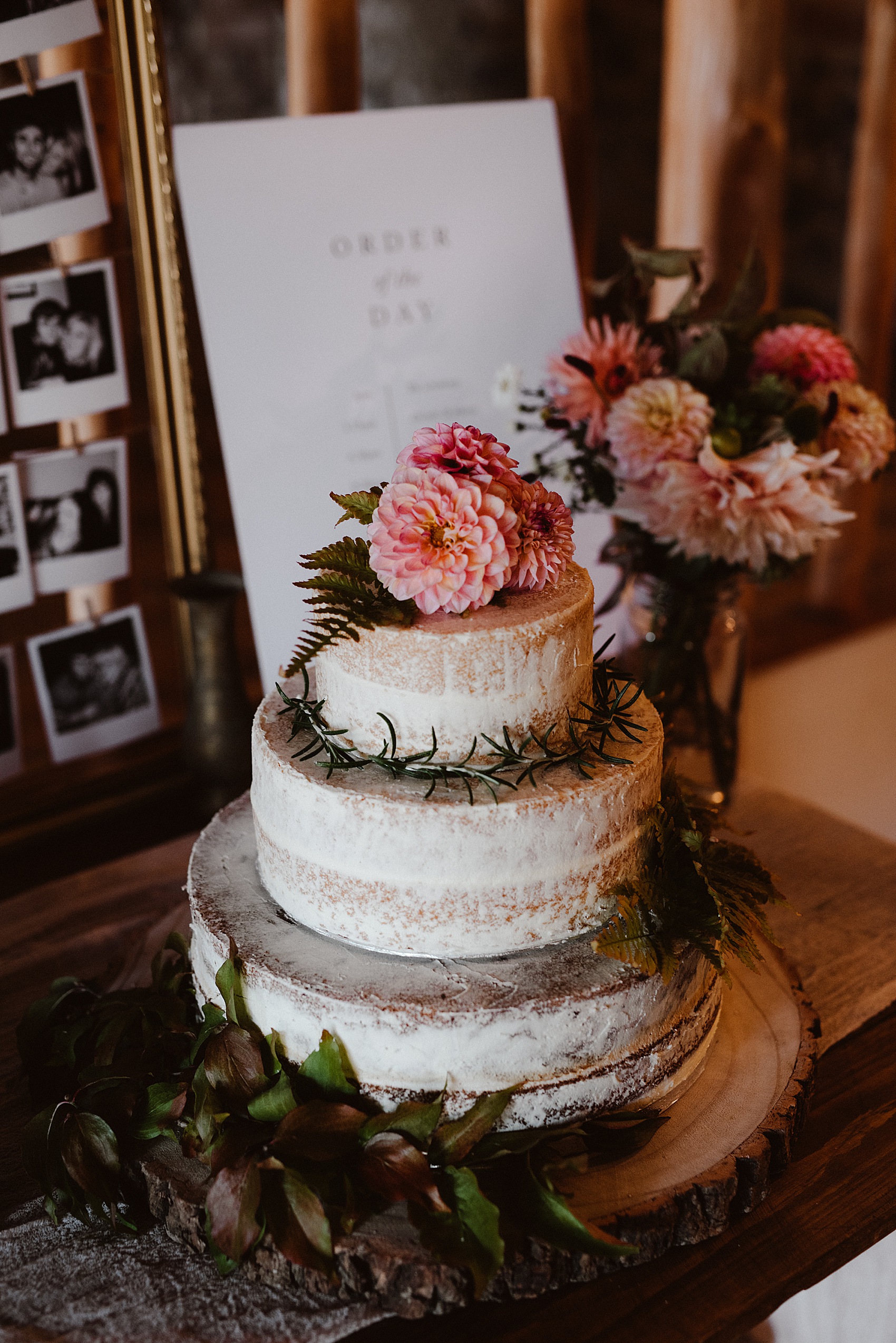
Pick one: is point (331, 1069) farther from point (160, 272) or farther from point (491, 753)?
point (160, 272)

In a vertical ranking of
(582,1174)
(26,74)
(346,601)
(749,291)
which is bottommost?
(582,1174)

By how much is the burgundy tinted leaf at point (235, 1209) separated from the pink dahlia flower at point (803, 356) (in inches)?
52.5

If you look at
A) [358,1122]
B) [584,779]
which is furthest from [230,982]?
[584,779]

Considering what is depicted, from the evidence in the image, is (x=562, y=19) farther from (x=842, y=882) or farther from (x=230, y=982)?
(x=230, y=982)

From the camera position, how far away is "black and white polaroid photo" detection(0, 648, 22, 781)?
1.93m

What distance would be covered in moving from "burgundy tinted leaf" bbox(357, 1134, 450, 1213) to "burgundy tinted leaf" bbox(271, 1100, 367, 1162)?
0.09 ft

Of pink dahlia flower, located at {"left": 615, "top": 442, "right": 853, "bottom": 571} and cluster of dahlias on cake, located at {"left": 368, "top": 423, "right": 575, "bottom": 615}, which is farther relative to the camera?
pink dahlia flower, located at {"left": 615, "top": 442, "right": 853, "bottom": 571}

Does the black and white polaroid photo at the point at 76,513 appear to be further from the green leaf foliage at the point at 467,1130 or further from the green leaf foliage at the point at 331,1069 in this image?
the green leaf foliage at the point at 467,1130

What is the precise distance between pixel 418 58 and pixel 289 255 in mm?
2621

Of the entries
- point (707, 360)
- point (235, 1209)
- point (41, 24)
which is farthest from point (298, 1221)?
point (41, 24)

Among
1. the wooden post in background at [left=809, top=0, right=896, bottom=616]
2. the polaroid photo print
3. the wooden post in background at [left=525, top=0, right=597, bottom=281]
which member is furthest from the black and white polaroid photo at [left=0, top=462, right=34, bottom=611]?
the wooden post in background at [left=809, top=0, right=896, bottom=616]

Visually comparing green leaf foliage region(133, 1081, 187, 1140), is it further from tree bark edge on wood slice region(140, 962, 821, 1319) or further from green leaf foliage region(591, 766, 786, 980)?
green leaf foliage region(591, 766, 786, 980)

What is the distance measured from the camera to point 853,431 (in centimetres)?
166

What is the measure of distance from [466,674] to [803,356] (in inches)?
37.2
